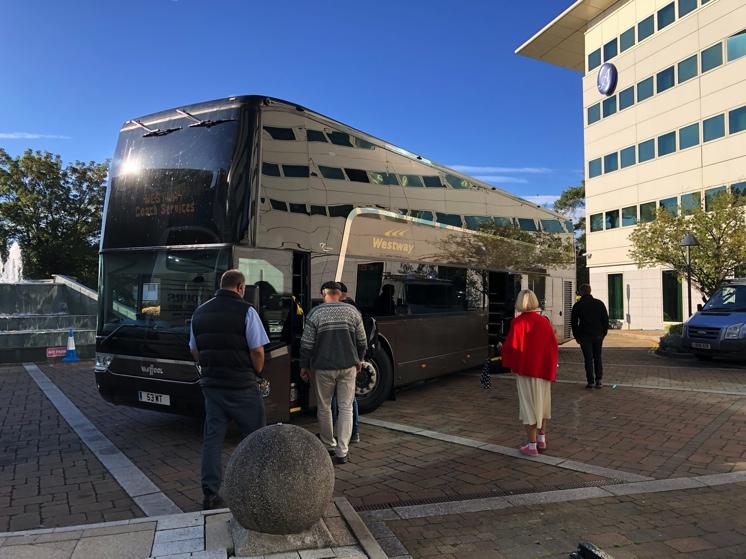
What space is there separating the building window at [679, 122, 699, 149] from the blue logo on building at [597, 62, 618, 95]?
544cm

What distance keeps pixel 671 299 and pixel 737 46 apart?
37.2 feet

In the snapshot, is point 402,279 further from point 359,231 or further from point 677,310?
point 677,310

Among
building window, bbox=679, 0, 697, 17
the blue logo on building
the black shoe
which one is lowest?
the black shoe

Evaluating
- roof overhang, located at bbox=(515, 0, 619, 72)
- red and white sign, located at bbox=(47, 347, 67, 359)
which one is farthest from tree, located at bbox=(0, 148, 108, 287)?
roof overhang, located at bbox=(515, 0, 619, 72)

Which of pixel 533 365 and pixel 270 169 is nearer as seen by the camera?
pixel 533 365

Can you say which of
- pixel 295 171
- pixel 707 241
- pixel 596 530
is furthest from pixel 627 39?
pixel 596 530

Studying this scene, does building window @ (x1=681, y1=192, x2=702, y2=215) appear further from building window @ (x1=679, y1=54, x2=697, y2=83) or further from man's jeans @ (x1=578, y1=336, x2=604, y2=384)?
man's jeans @ (x1=578, y1=336, x2=604, y2=384)

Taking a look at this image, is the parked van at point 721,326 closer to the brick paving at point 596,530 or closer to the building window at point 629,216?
the brick paving at point 596,530

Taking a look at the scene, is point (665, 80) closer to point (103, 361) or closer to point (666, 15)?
point (666, 15)

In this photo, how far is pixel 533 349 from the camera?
574cm

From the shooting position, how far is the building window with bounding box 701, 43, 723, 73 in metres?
24.2

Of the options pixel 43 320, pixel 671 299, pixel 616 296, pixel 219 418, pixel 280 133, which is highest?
pixel 280 133

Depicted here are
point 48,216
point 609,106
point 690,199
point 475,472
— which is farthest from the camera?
point 48,216

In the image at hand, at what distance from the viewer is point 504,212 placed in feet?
37.9
